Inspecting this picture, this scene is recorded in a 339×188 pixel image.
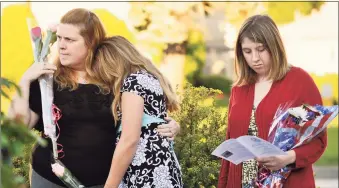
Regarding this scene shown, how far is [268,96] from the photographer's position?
4.12 meters

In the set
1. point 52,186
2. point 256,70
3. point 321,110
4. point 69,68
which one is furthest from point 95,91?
point 321,110

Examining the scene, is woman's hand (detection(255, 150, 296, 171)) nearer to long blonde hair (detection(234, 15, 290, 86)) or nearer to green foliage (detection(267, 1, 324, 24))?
long blonde hair (detection(234, 15, 290, 86))

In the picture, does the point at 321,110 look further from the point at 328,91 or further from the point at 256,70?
the point at 328,91

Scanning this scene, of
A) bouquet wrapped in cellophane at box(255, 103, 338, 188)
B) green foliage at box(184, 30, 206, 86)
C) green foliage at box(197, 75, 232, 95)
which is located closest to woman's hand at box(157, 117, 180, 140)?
bouquet wrapped in cellophane at box(255, 103, 338, 188)

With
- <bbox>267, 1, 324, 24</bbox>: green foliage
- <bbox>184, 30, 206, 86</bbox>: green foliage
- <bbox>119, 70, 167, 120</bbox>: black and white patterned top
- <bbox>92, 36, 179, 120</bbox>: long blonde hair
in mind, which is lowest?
<bbox>184, 30, 206, 86</bbox>: green foliage

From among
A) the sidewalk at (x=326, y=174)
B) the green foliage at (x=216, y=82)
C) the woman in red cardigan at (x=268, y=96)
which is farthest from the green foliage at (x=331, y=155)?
the woman in red cardigan at (x=268, y=96)

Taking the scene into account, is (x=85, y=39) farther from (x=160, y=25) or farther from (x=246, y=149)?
(x=160, y=25)

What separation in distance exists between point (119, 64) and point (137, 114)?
0.31 metres

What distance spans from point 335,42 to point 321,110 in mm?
23511

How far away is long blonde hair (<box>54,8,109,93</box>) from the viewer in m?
4.03

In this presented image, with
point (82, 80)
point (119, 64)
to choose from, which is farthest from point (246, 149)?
point (82, 80)

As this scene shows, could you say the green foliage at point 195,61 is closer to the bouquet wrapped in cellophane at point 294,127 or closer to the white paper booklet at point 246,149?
the bouquet wrapped in cellophane at point 294,127

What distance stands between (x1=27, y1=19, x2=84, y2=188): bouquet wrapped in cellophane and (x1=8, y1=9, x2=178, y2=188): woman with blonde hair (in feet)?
0.13

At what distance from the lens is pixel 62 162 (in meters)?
3.97
